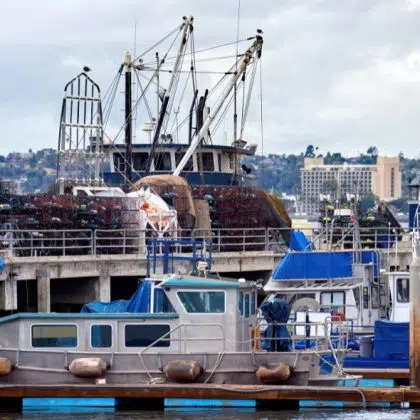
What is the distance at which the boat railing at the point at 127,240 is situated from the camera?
52438mm

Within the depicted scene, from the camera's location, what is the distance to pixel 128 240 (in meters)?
58.1

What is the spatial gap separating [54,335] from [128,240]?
61.5 ft

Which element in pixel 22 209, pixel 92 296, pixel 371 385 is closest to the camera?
pixel 371 385

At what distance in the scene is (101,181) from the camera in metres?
66.9

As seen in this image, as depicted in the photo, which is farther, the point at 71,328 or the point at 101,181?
the point at 101,181

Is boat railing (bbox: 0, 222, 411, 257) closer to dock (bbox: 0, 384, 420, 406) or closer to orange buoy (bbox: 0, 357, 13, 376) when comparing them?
dock (bbox: 0, 384, 420, 406)

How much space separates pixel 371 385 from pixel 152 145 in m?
27.3

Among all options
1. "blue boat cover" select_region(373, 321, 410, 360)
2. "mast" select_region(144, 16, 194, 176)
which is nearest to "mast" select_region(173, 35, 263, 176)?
"mast" select_region(144, 16, 194, 176)

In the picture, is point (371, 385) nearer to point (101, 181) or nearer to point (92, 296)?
point (92, 296)

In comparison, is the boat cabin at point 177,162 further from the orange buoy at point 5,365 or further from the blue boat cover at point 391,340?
the orange buoy at point 5,365

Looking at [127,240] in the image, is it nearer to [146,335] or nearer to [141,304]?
[141,304]

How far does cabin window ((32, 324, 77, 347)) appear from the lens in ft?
129

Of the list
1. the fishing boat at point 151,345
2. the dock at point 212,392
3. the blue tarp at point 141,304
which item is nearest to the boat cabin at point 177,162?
the blue tarp at point 141,304

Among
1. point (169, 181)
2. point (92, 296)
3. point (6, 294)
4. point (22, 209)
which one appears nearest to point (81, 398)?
point (6, 294)
